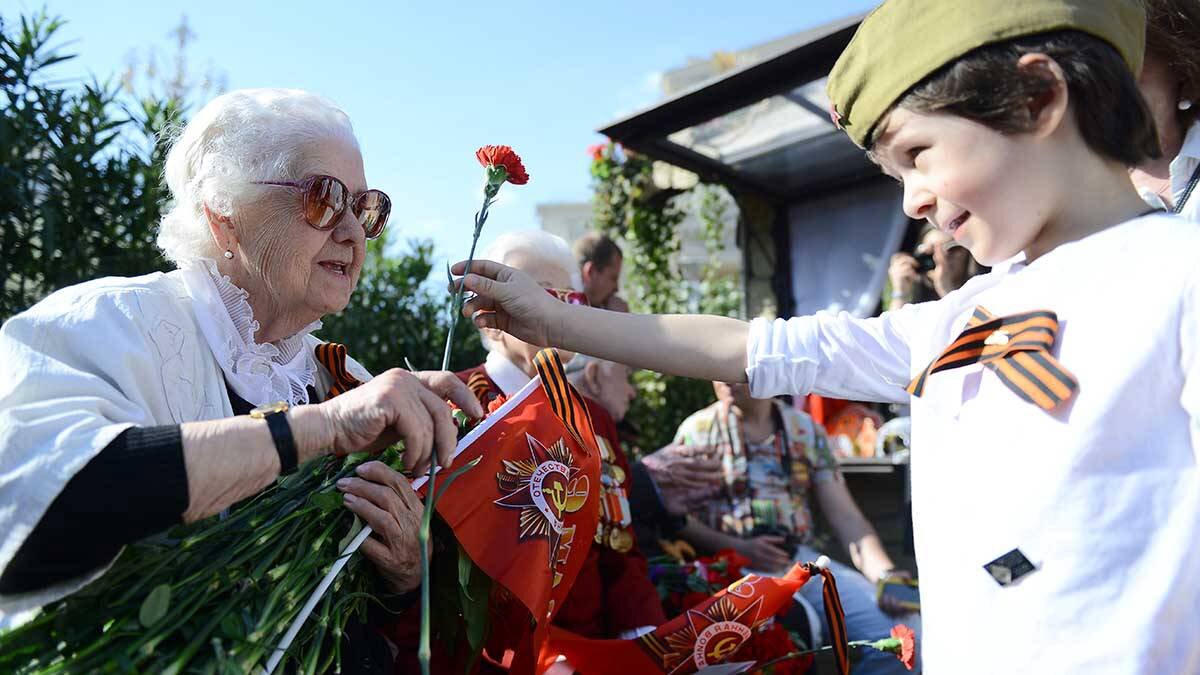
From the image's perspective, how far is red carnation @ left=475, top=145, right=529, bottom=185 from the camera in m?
1.96

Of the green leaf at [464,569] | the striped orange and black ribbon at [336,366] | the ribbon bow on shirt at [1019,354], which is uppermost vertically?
the ribbon bow on shirt at [1019,354]

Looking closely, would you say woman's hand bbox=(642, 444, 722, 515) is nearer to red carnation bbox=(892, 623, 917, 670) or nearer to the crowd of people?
red carnation bbox=(892, 623, 917, 670)

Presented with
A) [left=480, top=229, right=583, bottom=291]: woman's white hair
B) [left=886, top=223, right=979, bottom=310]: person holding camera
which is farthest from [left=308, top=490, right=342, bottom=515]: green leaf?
[left=886, top=223, right=979, bottom=310]: person holding camera

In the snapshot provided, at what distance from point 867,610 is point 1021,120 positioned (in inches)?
118

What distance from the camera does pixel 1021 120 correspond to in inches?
52.8

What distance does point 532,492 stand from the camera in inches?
79.1

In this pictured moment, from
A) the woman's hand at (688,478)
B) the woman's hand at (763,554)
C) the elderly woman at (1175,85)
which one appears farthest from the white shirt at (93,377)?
the woman's hand at (763,554)

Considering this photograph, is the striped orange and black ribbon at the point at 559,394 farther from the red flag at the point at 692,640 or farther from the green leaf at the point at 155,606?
the green leaf at the point at 155,606

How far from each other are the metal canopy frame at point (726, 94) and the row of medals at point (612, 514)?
3.97 metres

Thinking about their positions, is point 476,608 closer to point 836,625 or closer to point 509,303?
point 509,303

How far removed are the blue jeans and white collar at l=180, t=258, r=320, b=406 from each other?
7.32 feet

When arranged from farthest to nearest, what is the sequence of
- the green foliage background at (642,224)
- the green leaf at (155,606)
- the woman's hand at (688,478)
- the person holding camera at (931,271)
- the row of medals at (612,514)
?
1. the green foliage background at (642,224)
2. the person holding camera at (931,271)
3. the woman's hand at (688,478)
4. the row of medals at (612,514)
5. the green leaf at (155,606)

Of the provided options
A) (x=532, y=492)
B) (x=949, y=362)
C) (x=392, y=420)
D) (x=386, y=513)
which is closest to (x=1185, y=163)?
→ (x=949, y=362)

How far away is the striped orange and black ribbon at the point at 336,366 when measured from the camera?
2.45m
